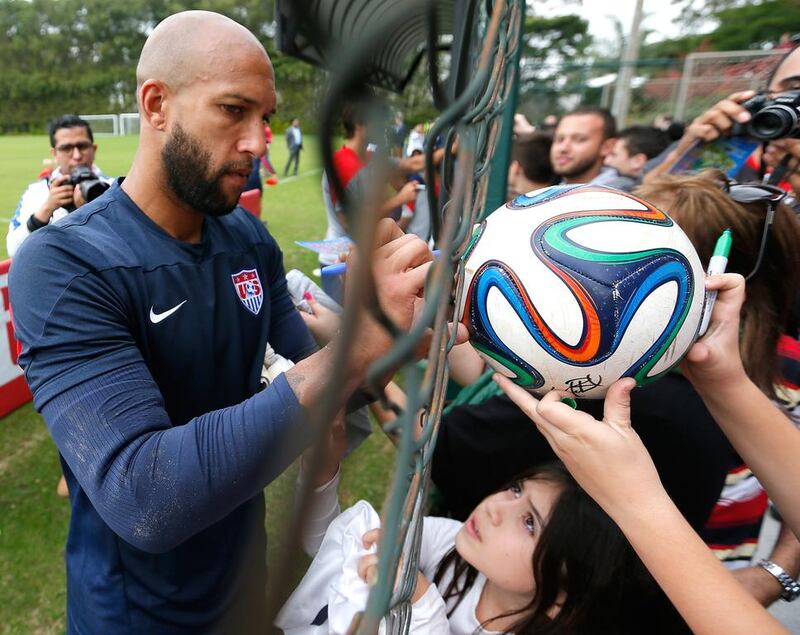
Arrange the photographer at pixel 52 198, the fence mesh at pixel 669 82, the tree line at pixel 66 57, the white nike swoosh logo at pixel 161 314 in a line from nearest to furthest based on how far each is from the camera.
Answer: the white nike swoosh logo at pixel 161 314, the photographer at pixel 52 198, the fence mesh at pixel 669 82, the tree line at pixel 66 57

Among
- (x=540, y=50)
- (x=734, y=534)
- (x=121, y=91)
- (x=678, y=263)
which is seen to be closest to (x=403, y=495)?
(x=678, y=263)

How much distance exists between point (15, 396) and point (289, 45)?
177 inches

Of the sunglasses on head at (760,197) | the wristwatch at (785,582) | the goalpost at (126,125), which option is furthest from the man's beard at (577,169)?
the goalpost at (126,125)

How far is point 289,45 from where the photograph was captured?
0.40m

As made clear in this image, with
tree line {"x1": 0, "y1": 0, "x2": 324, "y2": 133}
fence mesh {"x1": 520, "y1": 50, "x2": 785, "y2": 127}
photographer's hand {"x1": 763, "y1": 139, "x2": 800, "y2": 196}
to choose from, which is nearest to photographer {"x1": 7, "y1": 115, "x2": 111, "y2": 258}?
photographer's hand {"x1": 763, "y1": 139, "x2": 800, "y2": 196}

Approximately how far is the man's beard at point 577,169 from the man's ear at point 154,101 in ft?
9.77

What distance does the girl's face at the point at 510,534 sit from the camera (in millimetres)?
1241

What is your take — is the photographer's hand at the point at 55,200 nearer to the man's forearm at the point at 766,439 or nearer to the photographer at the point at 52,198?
the photographer at the point at 52,198

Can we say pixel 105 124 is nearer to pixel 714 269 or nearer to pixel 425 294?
pixel 714 269

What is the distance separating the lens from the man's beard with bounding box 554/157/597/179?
3.81 meters

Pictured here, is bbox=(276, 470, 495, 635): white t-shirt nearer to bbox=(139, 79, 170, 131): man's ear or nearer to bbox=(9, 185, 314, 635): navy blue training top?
bbox=(9, 185, 314, 635): navy blue training top

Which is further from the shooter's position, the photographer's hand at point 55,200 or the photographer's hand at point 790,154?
the photographer's hand at point 55,200

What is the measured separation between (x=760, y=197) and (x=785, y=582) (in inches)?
43.4

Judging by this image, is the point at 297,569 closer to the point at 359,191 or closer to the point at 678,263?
the point at 359,191
